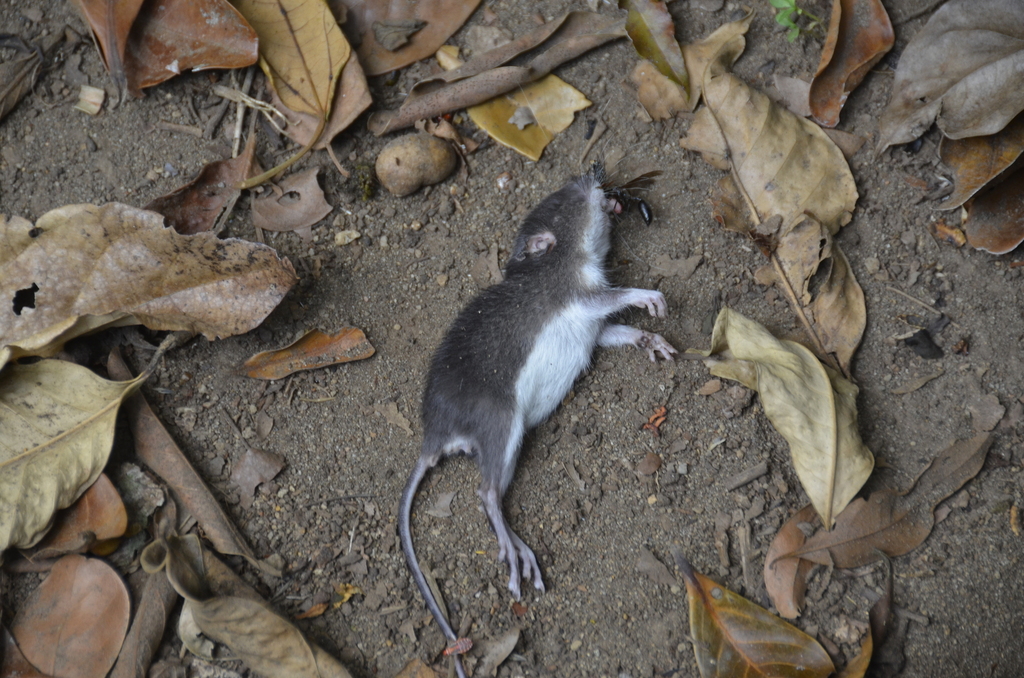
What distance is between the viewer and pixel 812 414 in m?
2.92

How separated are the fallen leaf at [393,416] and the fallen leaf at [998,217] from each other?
8.59ft

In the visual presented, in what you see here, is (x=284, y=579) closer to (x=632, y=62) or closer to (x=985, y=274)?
(x=632, y=62)

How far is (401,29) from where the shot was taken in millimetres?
3805

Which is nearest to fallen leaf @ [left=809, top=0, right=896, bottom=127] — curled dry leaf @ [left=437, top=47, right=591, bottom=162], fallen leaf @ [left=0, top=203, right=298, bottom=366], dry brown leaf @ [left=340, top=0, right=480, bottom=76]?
curled dry leaf @ [left=437, top=47, right=591, bottom=162]

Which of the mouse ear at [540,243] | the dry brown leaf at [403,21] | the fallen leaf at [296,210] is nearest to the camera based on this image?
the mouse ear at [540,243]

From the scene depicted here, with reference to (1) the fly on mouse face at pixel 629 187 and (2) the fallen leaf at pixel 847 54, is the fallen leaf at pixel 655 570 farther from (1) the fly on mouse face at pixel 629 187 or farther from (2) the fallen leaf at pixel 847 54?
(2) the fallen leaf at pixel 847 54

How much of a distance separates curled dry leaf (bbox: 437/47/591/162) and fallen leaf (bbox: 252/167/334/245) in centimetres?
88

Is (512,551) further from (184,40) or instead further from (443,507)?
(184,40)

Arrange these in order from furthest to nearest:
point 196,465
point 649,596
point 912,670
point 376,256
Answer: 1. point 376,256
2. point 196,465
3. point 649,596
4. point 912,670

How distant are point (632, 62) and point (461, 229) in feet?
3.97

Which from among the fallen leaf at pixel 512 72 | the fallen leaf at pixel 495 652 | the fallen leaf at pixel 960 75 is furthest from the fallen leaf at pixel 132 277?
the fallen leaf at pixel 960 75

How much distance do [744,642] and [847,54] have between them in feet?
8.69

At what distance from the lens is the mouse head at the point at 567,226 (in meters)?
3.54

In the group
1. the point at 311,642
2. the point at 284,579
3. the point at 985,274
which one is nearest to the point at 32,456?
the point at 284,579
